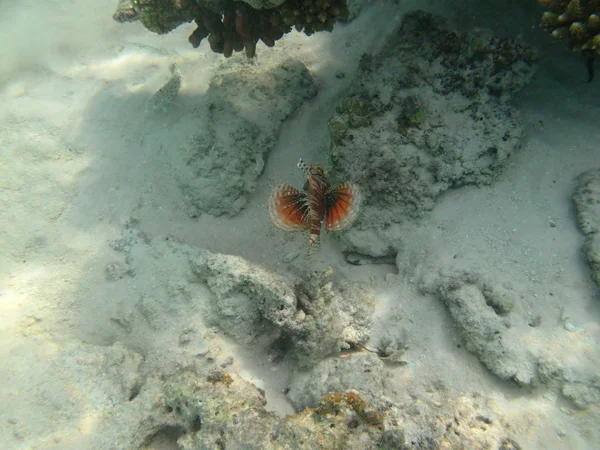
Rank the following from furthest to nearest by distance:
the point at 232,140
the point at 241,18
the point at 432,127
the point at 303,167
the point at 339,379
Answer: the point at 232,140, the point at 241,18, the point at 432,127, the point at 303,167, the point at 339,379

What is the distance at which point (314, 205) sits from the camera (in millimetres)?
3572

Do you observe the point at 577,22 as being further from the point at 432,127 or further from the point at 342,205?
the point at 342,205

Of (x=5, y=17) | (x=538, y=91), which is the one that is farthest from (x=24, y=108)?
(x=538, y=91)

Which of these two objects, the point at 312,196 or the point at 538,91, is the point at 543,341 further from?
the point at 538,91

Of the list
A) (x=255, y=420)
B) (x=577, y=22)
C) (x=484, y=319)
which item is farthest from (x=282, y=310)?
(x=577, y=22)

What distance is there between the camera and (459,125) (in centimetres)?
385

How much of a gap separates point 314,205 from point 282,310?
1071 mm

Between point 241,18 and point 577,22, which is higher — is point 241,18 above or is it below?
below

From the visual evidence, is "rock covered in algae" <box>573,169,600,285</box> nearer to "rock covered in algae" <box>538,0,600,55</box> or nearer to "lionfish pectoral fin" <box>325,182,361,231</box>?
"rock covered in algae" <box>538,0,600,55</box>

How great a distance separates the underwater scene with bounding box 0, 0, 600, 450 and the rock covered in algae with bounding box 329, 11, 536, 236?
0.02 meters

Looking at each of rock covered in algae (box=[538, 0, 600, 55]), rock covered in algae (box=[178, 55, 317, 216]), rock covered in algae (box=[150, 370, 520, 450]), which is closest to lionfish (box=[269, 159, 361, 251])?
rock covered in algae (box=[178, 55, 317, 216])

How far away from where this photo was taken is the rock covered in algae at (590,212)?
330 centimetres

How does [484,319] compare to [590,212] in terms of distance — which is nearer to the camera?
[484,319]

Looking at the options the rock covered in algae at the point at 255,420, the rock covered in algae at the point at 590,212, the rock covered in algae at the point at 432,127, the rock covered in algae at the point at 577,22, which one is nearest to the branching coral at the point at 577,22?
the rock covered in algae at the point at 577,22
